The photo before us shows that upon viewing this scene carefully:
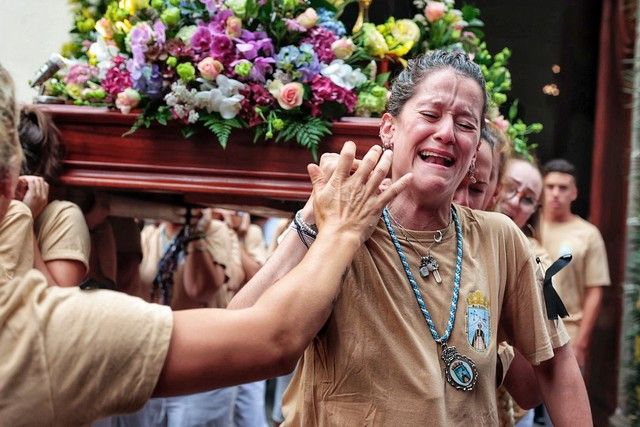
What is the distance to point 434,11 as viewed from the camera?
3.82m

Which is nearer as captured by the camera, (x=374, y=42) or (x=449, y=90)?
(x=449, y=90)

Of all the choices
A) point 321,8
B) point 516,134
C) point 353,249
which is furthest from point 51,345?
point 516,134

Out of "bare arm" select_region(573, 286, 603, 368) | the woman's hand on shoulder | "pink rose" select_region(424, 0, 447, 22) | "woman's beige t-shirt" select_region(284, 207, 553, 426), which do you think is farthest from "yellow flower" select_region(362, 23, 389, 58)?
"bare arm" select_region(573, 286, 603, 368)

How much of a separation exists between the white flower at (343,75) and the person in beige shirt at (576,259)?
221cm

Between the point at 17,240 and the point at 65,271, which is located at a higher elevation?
the point at 17,240

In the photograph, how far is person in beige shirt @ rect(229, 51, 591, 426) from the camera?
7.21 feet

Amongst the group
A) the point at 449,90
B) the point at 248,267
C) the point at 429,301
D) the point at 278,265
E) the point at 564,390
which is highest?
the point at 449,90

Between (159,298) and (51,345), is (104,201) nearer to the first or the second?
(159,298)

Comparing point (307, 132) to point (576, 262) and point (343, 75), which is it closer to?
point (343, 75)

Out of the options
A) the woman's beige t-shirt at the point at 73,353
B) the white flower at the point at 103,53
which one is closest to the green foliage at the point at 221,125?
the white flower at the point at 103,53

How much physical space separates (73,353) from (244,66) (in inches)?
79.7

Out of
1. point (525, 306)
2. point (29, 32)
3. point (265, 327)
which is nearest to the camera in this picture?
point (265, 327)

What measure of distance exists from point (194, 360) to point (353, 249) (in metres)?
0.45

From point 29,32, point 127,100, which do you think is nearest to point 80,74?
point 127,100
